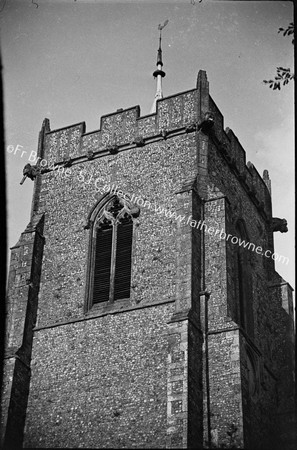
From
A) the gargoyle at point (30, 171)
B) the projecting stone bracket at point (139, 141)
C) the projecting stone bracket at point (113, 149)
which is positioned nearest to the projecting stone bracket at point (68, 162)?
the gargoyle at point (30, 171)

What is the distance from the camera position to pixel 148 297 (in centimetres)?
1922

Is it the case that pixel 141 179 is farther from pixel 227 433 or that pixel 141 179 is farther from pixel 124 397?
pixel 227 433

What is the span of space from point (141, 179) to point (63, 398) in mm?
7144

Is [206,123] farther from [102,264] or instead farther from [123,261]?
[102,264]

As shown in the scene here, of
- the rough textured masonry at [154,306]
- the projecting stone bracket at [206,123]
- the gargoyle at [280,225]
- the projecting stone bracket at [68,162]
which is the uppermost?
the projecting stone bracket at [206,123]

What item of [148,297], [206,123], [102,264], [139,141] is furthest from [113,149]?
[148,297]

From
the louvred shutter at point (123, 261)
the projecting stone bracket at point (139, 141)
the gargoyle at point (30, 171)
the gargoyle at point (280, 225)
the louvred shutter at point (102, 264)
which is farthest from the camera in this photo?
the gargoyle at point (280, 225)

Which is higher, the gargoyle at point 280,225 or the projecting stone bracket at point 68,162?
the projecting stone bracket at point 68,162

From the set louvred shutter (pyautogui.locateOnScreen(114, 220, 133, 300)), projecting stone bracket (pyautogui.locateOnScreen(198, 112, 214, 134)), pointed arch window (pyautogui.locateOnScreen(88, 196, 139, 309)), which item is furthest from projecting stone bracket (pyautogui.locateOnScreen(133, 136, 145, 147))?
louvred shutter (pyautogui.locateOnScreen(114, 220, 133, 300))

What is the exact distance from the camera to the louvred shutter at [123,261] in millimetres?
19969

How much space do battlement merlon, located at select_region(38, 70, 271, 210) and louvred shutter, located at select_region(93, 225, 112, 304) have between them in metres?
3.09

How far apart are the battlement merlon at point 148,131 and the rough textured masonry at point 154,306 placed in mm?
48

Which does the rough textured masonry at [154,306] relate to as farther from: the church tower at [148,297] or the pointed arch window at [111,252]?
the pointed arch window at [111,252]

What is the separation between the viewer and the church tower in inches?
683
